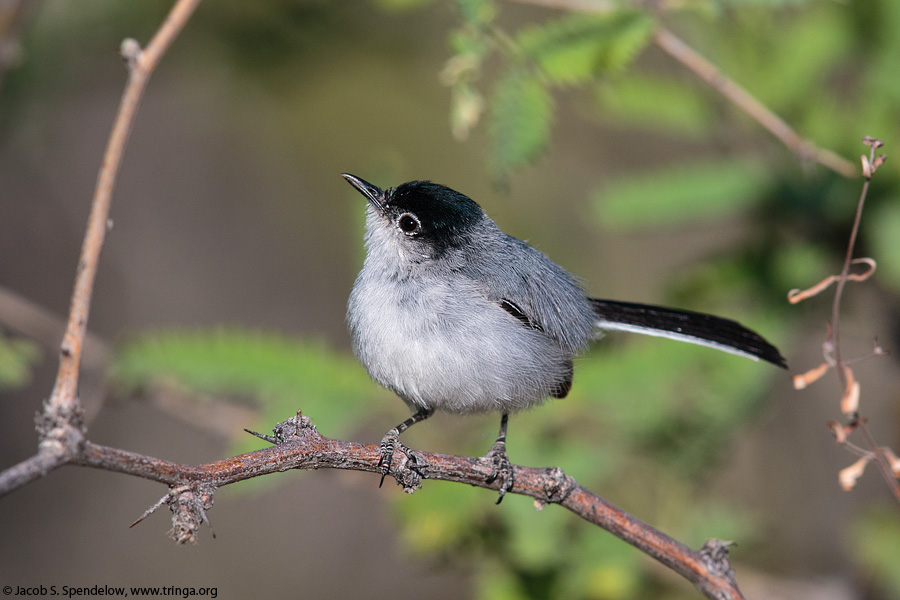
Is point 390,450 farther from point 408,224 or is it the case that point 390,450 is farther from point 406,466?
point 408,224

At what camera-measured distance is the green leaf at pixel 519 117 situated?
2.37 metres

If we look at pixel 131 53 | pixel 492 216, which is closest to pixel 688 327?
pixel 492 216

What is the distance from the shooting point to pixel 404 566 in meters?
5.21

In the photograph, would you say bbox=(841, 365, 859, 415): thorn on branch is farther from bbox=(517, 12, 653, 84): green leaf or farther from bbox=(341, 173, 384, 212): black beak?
bbox=(341, 173, 384, 212): black beak

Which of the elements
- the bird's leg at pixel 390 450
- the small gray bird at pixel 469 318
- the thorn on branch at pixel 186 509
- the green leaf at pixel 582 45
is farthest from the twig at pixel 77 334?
the green leaf at pixel 582 45

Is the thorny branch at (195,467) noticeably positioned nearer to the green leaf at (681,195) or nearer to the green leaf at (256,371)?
the green leaf at (256,371)

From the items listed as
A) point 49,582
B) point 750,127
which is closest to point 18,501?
point 49,582

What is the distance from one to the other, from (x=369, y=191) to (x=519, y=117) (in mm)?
577

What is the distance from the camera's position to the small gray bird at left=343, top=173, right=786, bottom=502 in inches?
88.5

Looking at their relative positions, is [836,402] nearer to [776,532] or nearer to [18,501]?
[776,532]

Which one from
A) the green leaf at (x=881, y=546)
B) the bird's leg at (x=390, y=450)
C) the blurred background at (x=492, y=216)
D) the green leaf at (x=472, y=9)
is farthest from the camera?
the green leaf at (x=881, y=546)

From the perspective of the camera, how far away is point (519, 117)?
239cm

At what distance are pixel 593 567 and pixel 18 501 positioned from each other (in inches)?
157

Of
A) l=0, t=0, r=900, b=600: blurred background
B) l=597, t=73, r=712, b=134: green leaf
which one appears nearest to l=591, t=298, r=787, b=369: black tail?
l=0, t=0, r=900, b=600: blurred background
